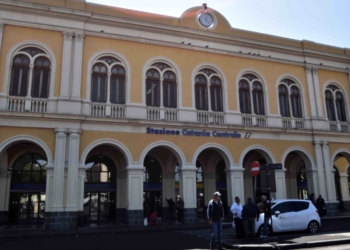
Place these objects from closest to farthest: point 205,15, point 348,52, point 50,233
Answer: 1. point 50,233
2. point 205,15
3. point 348,52

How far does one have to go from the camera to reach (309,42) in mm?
Result: 24703

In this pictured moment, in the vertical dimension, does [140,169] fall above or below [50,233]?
above

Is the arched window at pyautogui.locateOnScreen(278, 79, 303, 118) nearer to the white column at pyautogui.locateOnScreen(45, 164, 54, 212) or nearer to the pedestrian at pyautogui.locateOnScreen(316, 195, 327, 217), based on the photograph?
the pedestrian at pyautogui.locateOnScreen(316, 195, 327, 217)

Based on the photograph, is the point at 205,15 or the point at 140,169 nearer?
the point at 140,169

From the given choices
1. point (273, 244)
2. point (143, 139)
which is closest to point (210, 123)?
point (143, 139)

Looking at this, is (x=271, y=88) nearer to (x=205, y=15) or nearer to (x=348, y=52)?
(x=205, y=15)

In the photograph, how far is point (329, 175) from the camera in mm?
22641

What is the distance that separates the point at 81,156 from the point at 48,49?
604 centimetres

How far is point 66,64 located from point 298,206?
1349 centimetres

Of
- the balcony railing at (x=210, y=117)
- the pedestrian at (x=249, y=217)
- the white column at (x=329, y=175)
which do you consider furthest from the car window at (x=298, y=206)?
A: the white column at (x=329, y=175)

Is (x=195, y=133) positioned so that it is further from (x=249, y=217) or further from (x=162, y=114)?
(x=249, y=217)

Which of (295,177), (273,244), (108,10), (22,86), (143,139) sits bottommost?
(273,244)

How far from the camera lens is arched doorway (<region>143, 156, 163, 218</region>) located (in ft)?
72.0

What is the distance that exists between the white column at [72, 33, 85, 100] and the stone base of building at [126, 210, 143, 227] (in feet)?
22.0
